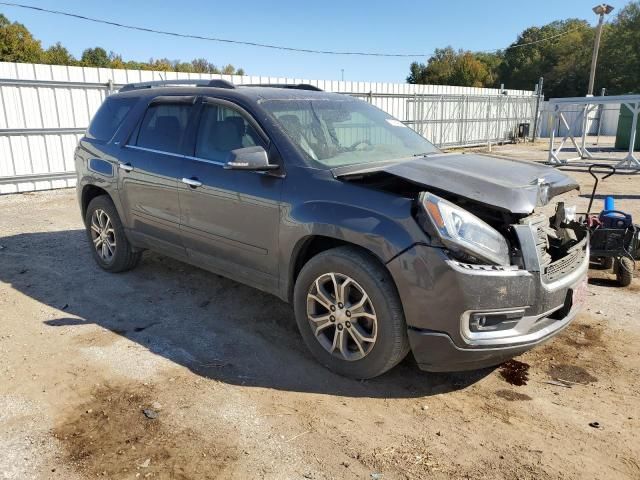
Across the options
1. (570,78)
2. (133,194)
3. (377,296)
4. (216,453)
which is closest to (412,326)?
(377,296)

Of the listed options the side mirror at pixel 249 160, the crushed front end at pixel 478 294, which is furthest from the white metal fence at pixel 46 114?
the crushed front end at pixel 478 294

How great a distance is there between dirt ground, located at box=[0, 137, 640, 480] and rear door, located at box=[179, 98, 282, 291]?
590mm

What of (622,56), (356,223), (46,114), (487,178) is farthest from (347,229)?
(622,56)

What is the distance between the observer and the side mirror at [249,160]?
3.39 metres

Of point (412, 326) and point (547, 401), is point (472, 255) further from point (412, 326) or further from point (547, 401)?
point (547, 401)

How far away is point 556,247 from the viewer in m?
3.48

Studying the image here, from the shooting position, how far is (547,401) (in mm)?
3113

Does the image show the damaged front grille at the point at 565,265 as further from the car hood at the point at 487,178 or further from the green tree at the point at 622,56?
the green tree at the point at 622,56

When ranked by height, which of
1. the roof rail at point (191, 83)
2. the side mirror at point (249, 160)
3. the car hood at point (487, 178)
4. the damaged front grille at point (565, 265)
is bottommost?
the damaged front grille at point (565, 265)

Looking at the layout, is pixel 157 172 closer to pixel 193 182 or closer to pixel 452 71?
pixel 193 182

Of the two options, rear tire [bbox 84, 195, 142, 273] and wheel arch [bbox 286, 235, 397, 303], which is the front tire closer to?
wheel arch [bbox 286, 235, 397, 303]

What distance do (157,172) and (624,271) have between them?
4621 mm

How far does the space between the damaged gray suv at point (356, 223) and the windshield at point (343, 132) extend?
0.05 ft

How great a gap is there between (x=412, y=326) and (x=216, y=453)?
4.18 ft
